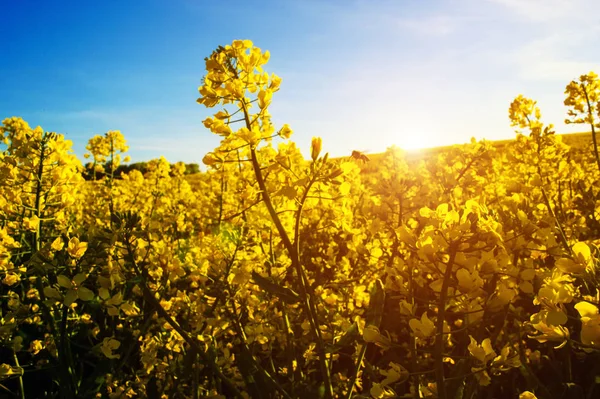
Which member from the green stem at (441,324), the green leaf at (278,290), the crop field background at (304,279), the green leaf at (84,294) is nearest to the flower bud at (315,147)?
the crop field background at (304,279)

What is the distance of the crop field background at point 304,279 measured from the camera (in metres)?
1.49

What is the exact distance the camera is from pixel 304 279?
1.86 m

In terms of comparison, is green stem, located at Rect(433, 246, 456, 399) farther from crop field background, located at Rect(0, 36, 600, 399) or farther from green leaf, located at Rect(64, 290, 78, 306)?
green leaf, located at Rect(64, 290, 78, 306)

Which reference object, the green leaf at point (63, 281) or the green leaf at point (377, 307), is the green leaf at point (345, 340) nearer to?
the green leaf at point (377, 307)

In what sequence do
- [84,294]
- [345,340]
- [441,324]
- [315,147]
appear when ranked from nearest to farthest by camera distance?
[441,324] → [315,147] → [345,340] → [84,294]

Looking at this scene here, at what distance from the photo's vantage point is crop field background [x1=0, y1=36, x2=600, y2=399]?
149 cm

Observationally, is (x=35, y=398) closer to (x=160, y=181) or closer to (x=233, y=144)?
(x=233, y=144)

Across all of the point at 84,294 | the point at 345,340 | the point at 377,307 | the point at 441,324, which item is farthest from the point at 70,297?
the point at 441,324

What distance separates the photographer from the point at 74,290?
2.01m

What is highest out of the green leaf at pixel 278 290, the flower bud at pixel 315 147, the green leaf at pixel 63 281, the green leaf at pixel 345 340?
the flower bud at pixel 315 147

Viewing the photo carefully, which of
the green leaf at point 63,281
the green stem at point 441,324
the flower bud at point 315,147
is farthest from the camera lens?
the green leaf at point 63,281

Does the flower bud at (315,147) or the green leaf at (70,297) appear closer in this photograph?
the flower bud at (315,147)

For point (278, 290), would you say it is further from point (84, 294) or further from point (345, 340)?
point (84, 294)

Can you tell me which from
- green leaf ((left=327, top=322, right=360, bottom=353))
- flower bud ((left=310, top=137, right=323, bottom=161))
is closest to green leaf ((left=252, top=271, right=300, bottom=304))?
green leaf ((left=327, top=322, right=360, bottom=353))
